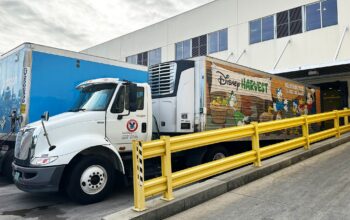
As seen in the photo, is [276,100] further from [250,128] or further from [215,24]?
[215,24]

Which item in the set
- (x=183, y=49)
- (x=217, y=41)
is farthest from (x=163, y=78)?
(x=183, y=49)

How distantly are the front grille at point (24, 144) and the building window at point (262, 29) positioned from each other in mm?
17559

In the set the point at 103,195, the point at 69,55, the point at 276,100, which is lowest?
the point at 103,195

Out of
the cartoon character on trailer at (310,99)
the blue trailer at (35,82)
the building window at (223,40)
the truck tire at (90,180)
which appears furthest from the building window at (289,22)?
the truck tire at (90,180)

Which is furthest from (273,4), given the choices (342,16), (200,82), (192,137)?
(192,137)

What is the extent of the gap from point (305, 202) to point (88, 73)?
6.31m

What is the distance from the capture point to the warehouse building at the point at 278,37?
17.6 m

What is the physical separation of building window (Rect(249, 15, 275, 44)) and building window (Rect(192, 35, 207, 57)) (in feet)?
13.3

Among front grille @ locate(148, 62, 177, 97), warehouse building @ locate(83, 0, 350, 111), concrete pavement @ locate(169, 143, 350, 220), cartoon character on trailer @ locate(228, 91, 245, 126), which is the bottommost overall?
concrete pavement @ locate(169, 143, 350, 220)

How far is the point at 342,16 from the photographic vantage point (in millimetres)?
17297

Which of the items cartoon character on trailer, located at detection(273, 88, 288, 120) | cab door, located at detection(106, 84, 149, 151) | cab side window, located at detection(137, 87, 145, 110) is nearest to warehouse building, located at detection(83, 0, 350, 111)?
cartoon character on trailer, located at detection(273, 88, 288, 120)

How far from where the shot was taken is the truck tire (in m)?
6.12

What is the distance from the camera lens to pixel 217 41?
23578 millimetres

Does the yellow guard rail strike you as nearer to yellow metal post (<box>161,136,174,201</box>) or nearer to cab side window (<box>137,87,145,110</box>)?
yellow metal post (<box>161,136,174,201</box>)
